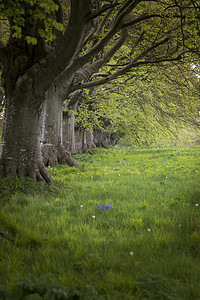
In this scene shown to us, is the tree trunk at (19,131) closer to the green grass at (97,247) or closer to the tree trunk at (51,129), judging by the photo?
the green grass at (97,247)

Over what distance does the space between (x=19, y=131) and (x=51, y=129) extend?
3.81 metres

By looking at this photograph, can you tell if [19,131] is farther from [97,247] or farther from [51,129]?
[97,247]

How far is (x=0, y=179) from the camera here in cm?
600

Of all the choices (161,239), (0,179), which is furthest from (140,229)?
(0,179)

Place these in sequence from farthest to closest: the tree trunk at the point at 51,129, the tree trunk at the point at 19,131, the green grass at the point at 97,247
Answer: the tree trunk at the point at 51,129 → the tree trunk at the point at 19,131 → the green grass at the point at 97,247

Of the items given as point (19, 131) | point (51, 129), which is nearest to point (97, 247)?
point (19, 131)

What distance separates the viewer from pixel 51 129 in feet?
33.4

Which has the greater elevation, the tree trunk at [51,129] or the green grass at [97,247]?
the tree trunk at [51,129]

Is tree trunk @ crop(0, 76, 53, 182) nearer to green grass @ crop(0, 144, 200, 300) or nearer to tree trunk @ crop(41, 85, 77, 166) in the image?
green grass @ crop(0, 144, 200, 300)

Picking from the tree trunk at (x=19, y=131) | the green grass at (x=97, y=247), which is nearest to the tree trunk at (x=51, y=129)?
the tree trunk at (x=19, y=131)

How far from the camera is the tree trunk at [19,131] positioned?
633 cm

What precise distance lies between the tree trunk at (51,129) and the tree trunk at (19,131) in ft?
10.6

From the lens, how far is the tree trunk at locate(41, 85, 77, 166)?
386 inches

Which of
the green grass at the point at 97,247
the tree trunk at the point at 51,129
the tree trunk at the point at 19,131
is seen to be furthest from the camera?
the tree trunk at the point at 51,129
